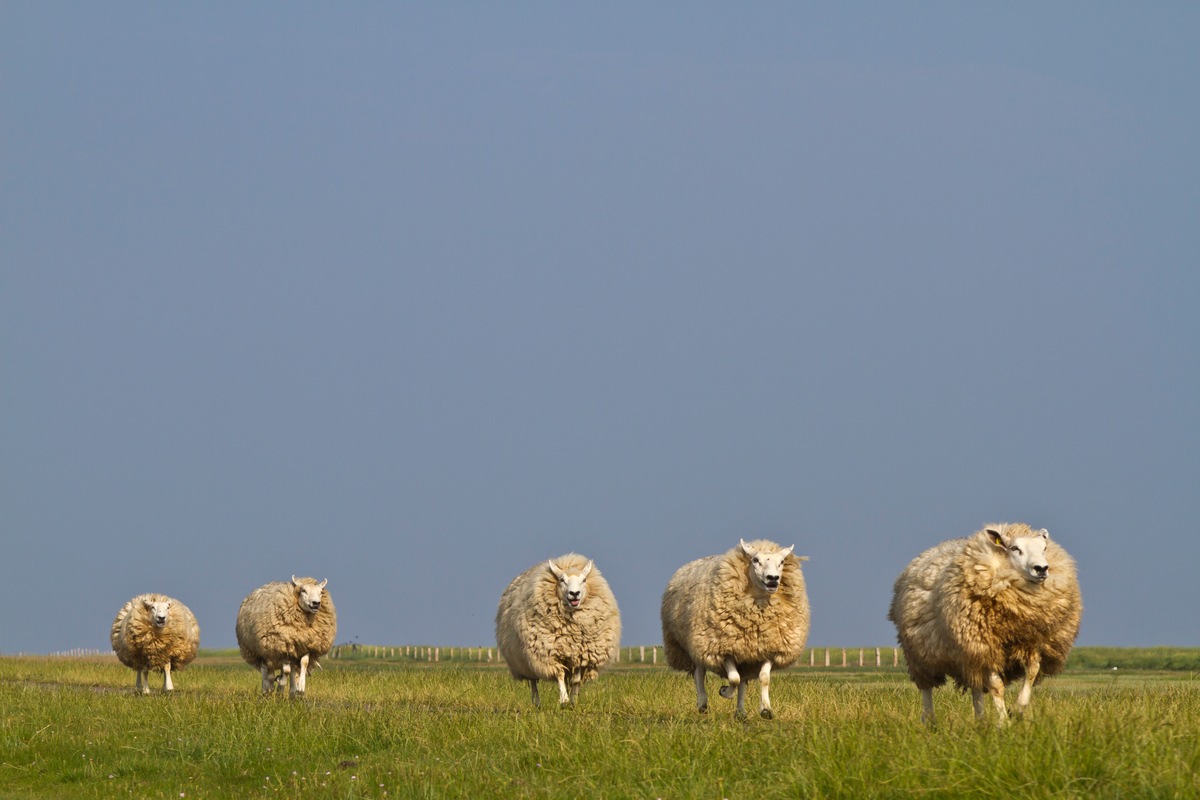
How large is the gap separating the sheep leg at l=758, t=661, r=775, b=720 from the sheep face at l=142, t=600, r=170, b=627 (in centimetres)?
1695

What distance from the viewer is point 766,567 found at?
17328 mm

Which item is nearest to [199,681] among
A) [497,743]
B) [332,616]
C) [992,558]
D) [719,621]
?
[332,616]

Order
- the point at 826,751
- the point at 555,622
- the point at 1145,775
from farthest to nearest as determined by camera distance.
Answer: the point at 555,622 < the point at 826,751 < the point at 1145,775

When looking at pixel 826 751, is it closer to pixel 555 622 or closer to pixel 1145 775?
pixel 1145 775

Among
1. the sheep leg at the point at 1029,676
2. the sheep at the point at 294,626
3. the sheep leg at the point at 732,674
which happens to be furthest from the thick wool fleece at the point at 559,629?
the sheep leg at the point at 1029,676

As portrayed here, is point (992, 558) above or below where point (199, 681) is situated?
above

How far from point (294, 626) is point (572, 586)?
8378 millimetres

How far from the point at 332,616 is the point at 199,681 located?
309 inches

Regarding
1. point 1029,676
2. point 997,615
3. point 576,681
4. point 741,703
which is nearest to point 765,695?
point 741,703

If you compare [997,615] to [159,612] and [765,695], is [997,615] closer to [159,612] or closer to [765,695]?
[765,695]

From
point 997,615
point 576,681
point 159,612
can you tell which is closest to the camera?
point 997,615

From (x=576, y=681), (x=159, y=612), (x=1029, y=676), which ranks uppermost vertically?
(x=159, y=612)

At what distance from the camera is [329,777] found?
38.4 ft

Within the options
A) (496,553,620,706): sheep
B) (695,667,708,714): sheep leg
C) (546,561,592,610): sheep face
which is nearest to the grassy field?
(695,667,708,714): sheep leg
